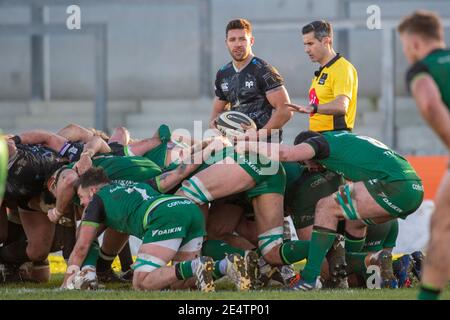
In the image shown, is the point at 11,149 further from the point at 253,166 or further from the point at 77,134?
the point at 253,166

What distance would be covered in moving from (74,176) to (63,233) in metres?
1.13

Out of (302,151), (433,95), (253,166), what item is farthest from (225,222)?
(433,95)

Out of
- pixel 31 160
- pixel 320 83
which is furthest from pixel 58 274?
pixel 320 83

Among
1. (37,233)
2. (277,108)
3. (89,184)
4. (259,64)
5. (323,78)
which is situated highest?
(259,64)

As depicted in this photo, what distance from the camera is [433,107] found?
5.80 metres

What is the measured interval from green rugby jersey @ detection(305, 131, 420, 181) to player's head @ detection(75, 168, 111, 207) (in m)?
1.67

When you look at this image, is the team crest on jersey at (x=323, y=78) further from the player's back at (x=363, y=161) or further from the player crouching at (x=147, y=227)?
the player crouching at (x=147, y=227)

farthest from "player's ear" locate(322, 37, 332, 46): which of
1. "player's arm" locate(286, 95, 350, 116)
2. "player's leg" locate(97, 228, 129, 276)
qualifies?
"player's leg" locate(97, 228, 129, 276)

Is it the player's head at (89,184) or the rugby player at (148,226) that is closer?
the rugby player at (148,226)

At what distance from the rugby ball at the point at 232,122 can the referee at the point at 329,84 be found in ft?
1.93

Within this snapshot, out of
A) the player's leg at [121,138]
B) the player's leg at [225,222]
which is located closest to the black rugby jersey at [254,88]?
the player's leg at [225,222]

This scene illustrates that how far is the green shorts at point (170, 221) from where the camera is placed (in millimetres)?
Result: 8062

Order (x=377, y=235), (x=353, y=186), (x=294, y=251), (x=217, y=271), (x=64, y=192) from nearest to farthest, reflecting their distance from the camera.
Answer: (x=217, y=271)
(x=353, y=186)
(x=294, y=251)
(x=64, y=192)
(x=377, y=235)

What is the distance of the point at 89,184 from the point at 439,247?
3402 mm
